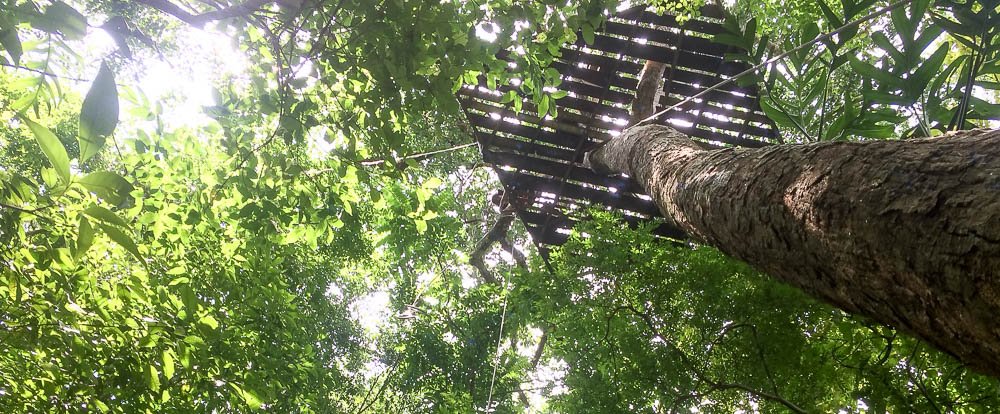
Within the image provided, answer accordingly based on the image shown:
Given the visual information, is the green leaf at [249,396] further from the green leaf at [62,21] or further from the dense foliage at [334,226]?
the green leaf at [62,21]

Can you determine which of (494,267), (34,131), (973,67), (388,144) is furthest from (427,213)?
(494,267)

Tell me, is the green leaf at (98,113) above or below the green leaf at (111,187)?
above

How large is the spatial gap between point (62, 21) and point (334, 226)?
1.08 meters

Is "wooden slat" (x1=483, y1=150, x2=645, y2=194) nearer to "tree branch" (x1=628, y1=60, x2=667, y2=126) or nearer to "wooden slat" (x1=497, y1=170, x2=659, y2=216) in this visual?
"wooden slat" (x1=497, y1=170, x2=659, y2=216)

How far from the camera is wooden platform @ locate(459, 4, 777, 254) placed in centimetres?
271

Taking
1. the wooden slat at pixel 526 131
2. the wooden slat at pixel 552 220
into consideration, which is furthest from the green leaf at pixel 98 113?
the wooden slat at pixel 552 220

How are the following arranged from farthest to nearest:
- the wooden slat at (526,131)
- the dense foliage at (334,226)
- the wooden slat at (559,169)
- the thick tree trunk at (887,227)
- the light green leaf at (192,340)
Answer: the wooden slat at (559,169) → the wooden slat at (526,131) → the light green leaf at (192,340) → the dense foliage at (334,226) → the thick tree trunk at (887,227)

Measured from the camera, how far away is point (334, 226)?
1.67 m

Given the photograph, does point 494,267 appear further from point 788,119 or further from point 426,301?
point 788,119

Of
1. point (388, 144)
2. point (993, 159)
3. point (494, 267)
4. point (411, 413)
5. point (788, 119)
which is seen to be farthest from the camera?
point (494, 267)

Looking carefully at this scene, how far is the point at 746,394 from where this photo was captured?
2100mm

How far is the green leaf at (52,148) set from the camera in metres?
0.40

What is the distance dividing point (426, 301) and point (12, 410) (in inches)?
Answer: 149

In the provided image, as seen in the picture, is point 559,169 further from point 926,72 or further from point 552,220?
point 926,72
